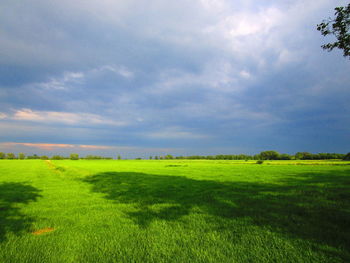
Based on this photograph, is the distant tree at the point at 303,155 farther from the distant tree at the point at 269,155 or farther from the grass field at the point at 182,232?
the grass field at the point at 182,232

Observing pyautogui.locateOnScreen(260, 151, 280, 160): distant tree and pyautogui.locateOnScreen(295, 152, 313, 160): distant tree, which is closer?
pyautogui.locateOnScreen(295, 152, 313, 160): distant tree

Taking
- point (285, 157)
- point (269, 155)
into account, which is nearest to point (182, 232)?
point (285, 157)

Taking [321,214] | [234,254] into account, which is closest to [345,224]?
[321,214]

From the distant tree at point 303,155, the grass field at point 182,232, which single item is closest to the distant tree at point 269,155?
the distant tree at point 303,155

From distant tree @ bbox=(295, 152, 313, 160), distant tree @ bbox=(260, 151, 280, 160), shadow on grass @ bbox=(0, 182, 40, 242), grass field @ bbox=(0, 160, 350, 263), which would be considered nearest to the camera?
grass field @ bbox=(0, 160, 350, 263)

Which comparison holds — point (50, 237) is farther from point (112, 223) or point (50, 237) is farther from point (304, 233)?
point (304, 233)

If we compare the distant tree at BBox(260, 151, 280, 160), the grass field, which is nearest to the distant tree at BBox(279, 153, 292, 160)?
the distant tree at BBox(260, 151, 280, 160)

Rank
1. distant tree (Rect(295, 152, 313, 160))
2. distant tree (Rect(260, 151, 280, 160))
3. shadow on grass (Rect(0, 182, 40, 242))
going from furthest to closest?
distant tree (Rect(260, 151, 280, 160))
distant tree (Rect(295, 152, 313, 160))
shadow on grass (Rect(0, 182, 40, 242))

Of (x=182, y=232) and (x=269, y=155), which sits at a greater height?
(x=182, y=232)

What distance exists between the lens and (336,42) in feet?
27.3

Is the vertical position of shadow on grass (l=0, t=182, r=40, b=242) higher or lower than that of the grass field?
lower

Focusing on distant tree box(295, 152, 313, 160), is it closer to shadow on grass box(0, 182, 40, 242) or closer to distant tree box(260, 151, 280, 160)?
distant tree box(260, 151, 280, 160)

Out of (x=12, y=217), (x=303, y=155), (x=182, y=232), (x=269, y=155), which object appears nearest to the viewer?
(x=182, y=232)

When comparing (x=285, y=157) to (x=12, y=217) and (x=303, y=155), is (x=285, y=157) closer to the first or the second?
(x=303, y=155)
